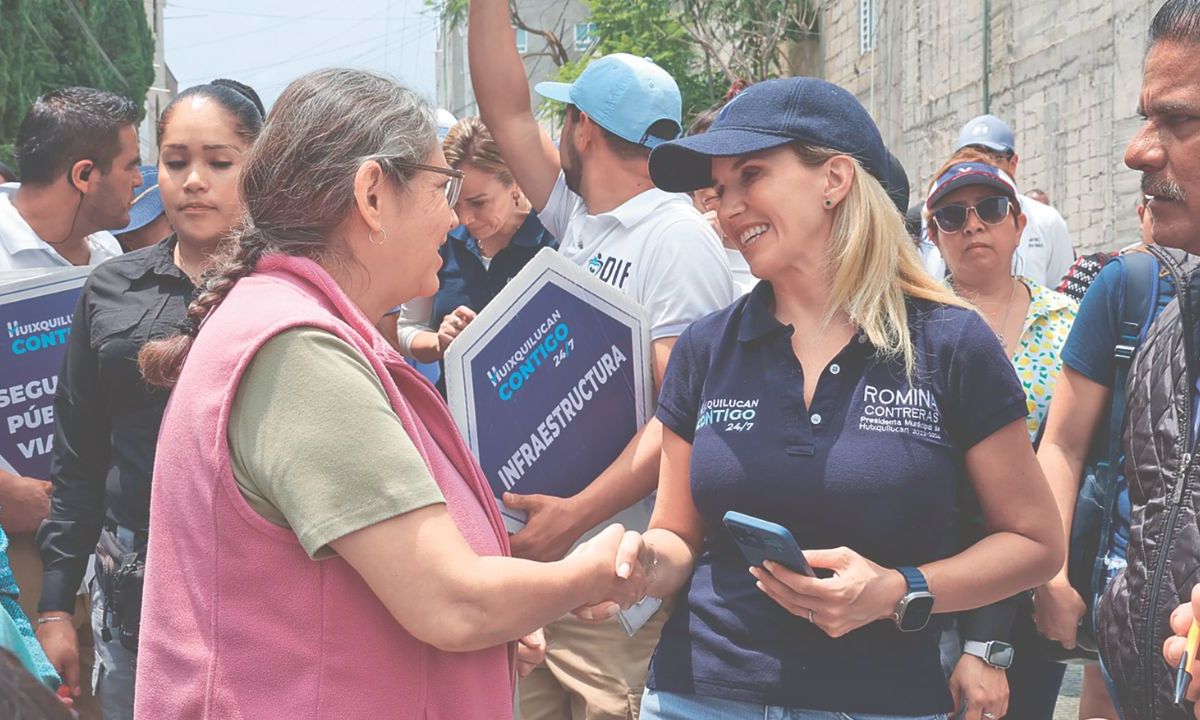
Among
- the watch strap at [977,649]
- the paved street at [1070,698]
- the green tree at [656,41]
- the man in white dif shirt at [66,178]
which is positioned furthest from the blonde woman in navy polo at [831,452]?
the green tree at [656,41]

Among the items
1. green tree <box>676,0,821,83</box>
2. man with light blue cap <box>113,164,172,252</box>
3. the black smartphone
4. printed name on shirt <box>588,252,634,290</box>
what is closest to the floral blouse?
printed name on shirt <box>588,252,634,290</box>

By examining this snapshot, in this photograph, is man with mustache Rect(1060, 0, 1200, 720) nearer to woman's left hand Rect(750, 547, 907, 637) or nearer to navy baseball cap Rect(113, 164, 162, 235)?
woman's left hand Rect(750, 547, 907, 637)

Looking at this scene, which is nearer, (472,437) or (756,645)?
(756,645)

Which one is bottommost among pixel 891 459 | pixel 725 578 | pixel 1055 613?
pixel 1055 613

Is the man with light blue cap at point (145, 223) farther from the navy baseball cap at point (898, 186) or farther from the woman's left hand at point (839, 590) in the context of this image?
the woman's left hand at point (839, 590)

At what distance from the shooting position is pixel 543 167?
402cm

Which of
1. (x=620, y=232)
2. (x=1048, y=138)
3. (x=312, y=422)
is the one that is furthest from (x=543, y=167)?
(x=1048, y=138)

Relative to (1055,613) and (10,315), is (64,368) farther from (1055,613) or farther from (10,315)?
(1055,613)

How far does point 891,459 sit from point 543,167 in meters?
1.85

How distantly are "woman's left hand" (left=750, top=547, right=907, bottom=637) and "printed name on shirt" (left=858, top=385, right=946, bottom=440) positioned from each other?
0.26 metres

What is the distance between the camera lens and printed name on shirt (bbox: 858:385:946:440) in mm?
2525

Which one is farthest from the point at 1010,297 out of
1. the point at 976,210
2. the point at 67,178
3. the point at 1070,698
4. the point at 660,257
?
the point at 67,178

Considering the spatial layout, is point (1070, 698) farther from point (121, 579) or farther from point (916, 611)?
point (121, 579)

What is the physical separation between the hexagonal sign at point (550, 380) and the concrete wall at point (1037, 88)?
10296 millimetres
